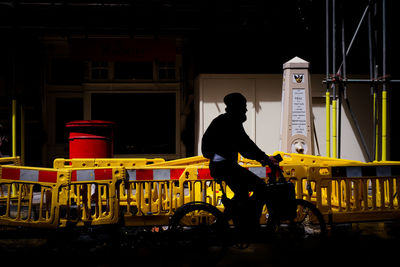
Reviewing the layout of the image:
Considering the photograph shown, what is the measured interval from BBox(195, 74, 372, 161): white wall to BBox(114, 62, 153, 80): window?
205 cm

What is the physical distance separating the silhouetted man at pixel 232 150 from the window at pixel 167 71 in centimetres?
901

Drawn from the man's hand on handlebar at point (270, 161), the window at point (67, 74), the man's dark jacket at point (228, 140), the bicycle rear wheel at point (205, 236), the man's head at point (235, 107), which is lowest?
the bicycle rear wheel at point (205, 236)

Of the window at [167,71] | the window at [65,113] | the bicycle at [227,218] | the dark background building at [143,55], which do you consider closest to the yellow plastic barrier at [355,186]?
the bicycle at [227,218]

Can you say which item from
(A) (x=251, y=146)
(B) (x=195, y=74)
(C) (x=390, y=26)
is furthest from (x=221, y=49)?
(A) (x=251, y=146)

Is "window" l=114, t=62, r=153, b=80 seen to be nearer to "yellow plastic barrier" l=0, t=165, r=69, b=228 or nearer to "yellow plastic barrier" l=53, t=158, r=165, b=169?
"yellow plastic barrier" l=53, t=158, r=165, b=169

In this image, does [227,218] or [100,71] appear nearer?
[227,218]

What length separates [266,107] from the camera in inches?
476

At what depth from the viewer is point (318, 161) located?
7.36 metres

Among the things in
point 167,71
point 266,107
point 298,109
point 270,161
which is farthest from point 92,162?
point 167,71

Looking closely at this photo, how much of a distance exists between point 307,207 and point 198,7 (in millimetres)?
8274

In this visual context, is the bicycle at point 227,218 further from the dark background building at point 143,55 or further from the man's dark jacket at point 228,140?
the dark background building at point 143,55

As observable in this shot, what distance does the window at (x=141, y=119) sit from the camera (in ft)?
42.9

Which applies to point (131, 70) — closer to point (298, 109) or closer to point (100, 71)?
point (100, 71)

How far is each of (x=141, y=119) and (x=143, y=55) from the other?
2.11m
